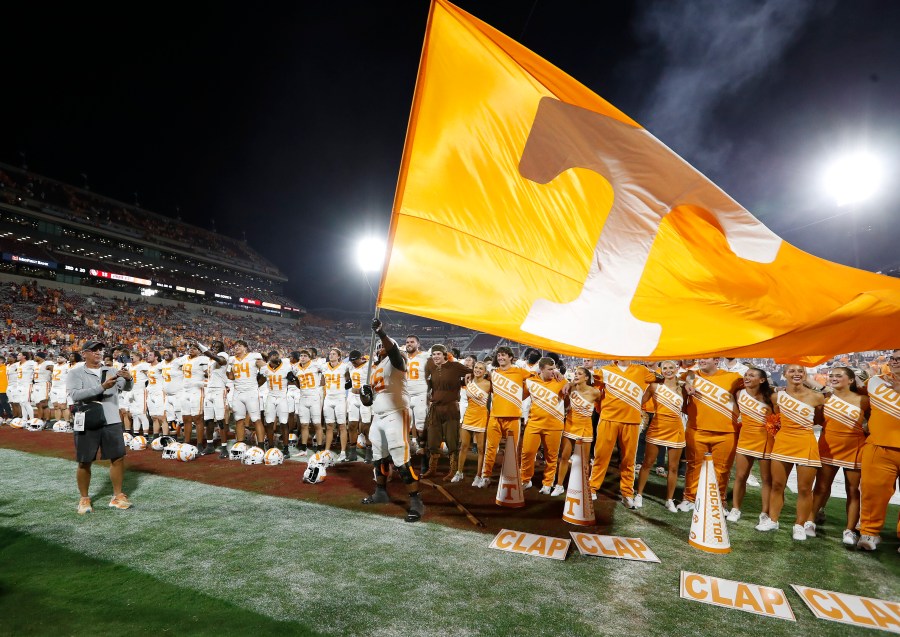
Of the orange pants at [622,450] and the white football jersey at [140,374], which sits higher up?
the orange pants at [622,450]

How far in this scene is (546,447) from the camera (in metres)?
7.02

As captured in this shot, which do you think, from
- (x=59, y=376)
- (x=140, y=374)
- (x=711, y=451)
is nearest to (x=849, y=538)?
(x=711, y=451)

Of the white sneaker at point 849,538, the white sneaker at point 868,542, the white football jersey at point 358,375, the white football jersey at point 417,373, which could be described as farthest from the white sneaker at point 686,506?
the white football jersey at point 358,375

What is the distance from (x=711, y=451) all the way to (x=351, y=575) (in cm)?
500

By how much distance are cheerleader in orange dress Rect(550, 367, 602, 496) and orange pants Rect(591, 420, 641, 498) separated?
0.21m

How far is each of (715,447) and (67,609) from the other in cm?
715

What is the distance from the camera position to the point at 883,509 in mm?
4848

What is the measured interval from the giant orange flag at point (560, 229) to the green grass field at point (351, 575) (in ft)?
7.36

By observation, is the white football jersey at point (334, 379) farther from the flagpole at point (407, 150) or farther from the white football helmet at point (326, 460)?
the flagpole at point (407, 150)

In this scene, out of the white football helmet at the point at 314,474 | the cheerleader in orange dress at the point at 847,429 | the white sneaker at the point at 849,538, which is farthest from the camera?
the white football helmet at the point at 314,474

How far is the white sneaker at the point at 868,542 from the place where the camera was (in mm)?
4879

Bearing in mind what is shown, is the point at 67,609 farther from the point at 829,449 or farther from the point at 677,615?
the point at 829,449

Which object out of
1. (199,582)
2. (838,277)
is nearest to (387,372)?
(199,582)

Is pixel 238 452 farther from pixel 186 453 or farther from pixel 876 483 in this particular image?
pixel 876 483
